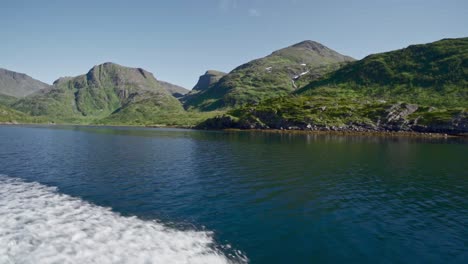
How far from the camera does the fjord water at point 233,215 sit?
77.6 ft

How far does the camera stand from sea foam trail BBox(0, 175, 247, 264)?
72.2 feet

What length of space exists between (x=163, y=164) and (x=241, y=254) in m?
46.7

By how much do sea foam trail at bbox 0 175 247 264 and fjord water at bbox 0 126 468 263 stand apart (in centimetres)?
10

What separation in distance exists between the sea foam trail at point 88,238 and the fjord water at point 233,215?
0.10m

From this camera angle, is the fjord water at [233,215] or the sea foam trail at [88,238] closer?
the sea foam trail at [88,238]

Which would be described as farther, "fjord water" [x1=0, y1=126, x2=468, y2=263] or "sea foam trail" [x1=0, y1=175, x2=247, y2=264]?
"fjord water" [x1=0, y1=126, x2=468, y2=263]

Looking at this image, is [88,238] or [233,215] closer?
[88,238]

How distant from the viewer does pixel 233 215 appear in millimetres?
32875

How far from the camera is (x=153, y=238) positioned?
2558 cm

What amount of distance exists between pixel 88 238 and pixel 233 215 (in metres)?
15.0

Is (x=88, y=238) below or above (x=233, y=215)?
above

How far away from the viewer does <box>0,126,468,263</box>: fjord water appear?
931 inches

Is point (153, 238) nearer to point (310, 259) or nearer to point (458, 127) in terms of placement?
point (310, 259)

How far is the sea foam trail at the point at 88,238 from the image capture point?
867 inches
